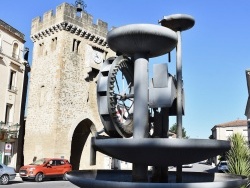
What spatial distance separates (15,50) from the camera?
25703 mm

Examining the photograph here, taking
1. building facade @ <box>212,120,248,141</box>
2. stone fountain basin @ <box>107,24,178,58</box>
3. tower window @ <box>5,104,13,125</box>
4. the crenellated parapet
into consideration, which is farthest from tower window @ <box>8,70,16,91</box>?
building facade @ <box>212,120,248,141</box>

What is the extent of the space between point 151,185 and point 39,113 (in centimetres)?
2454

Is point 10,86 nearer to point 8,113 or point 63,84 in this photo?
point 8,113

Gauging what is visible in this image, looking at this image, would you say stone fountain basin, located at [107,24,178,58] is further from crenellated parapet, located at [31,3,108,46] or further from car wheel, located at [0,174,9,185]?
crenellated parapet, located at [31,3,108,46]

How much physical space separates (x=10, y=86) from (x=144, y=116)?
68.1 feet

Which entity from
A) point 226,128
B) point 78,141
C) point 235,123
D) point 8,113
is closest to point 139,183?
point 8,113

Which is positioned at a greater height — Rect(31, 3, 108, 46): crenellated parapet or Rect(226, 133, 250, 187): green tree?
Rect(31, 3, 108, 46): crenellated parapet

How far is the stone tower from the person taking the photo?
2736 centimetres

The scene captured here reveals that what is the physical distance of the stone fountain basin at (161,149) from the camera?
529 centimetres

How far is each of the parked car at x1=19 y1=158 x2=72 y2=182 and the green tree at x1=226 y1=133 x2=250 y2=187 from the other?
12.9 m

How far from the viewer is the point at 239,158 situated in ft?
33.1

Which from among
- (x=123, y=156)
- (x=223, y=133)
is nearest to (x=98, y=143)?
(x=123, y=156)

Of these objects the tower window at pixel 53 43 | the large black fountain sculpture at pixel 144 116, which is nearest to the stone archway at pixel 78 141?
the tower window at pixel 53 43

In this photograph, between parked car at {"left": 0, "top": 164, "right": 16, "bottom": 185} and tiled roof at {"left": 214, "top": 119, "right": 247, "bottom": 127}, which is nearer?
parked car at {"left": 0, "top": 164, "right": 16, "bottom": 185}
